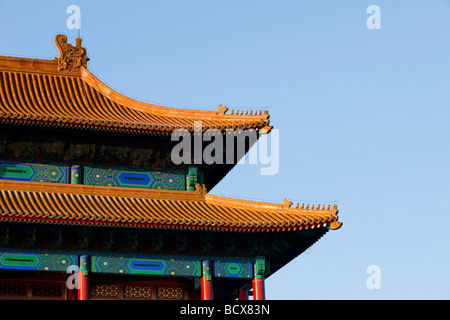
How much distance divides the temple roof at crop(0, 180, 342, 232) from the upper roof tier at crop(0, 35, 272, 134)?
2.12 meters

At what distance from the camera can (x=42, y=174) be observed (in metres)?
38.5

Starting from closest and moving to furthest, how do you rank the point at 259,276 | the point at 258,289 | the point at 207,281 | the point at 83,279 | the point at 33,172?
1. the point at 83,279
2. the point at 207,281
3. the point at 258,289
4. the point at 259,276
5. the point at 33,172

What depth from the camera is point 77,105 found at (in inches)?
1618

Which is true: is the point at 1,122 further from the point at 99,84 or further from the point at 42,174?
the point at 99,84

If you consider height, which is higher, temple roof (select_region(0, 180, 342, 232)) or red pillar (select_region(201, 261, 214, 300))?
temple roof (select_region(0, 180, 342, 232))

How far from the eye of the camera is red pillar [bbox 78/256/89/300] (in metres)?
35.9

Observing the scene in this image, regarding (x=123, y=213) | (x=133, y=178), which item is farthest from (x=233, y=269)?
(x=133, y=178)

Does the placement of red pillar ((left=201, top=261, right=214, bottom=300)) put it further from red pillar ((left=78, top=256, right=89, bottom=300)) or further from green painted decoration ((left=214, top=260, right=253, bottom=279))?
red pillar ((left=78, top=256, right=89, bottom=300))

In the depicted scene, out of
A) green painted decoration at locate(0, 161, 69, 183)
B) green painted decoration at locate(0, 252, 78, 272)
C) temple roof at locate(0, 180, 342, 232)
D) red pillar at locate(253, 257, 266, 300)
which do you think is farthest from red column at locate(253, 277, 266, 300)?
green painted decoration at locate(0, 161, 69, 183)

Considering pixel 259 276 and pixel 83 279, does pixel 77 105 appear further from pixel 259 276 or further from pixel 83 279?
pixel 259 276

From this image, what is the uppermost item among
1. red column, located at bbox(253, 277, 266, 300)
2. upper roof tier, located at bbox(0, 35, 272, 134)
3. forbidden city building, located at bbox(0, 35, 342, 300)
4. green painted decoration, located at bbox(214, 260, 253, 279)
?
upper roof tier, located at bbox(0, 35, 272, 134)

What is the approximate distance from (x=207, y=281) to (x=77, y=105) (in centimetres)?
828

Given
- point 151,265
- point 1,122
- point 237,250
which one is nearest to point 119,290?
point 151,265

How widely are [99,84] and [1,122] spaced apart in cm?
514
